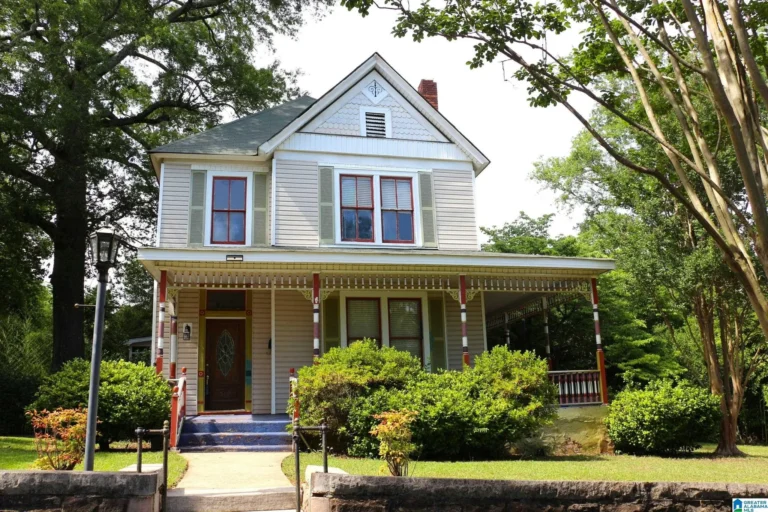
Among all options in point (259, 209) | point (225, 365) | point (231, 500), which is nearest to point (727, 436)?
point (225, 365)

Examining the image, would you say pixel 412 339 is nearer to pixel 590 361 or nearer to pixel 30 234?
pixel 590 361

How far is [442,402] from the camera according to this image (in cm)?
1131

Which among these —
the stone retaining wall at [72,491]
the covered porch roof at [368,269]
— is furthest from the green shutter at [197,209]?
the stone retaining wall at [72,491]

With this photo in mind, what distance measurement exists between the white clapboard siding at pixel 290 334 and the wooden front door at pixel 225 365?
910 mm

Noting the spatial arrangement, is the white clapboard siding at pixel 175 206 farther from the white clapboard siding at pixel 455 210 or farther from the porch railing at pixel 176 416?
the white clapboard siding at pixel 455 210

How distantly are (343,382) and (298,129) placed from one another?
6.84m

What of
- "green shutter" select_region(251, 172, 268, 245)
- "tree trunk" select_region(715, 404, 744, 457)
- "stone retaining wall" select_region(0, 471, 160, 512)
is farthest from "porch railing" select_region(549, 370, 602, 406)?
"stone retaining wall" select_region(0, 471, 160, 512)

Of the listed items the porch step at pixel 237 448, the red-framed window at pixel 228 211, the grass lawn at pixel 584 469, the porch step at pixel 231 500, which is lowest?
the grass lawn at pixel 584 469

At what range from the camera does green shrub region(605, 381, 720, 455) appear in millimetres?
12422

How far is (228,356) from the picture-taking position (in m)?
15.0

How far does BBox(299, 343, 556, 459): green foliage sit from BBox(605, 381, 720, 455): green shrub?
5.39ft

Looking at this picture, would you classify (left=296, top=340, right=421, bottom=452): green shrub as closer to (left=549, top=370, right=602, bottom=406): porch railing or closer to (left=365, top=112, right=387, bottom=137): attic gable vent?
(left=549, top=370, right=602, bottom=406): porch railing

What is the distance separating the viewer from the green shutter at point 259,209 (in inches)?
603

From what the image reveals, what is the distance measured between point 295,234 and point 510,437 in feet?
22.4
